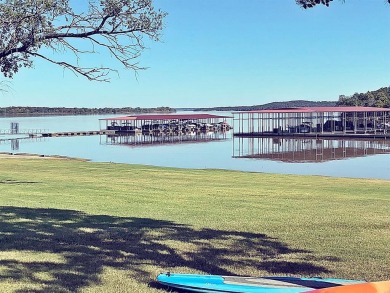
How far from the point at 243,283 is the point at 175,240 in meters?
2.09

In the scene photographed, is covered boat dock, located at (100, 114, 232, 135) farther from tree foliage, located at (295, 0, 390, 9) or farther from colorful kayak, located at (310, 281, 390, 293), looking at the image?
colorful kayak, located at (310, 281, 390, 293)

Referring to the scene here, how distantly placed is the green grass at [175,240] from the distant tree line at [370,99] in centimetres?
8085

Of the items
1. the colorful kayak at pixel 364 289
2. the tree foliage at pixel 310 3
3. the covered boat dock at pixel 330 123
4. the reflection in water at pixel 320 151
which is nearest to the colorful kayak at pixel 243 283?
the colorful kayak at pixel 364 289

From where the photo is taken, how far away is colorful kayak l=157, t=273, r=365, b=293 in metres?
4.46

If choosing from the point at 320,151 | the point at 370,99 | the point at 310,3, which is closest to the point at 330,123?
the point at 320,151

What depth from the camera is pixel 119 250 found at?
5969 mm

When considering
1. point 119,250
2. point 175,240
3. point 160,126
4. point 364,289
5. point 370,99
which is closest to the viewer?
point 364,289

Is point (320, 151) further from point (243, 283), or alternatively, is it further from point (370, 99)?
point (370, 99)

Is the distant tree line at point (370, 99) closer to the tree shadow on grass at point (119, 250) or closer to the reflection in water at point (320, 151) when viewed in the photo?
the reflection in water at point (320, 151)

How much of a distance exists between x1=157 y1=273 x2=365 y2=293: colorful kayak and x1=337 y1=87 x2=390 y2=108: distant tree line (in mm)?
85455

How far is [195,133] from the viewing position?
255 feet

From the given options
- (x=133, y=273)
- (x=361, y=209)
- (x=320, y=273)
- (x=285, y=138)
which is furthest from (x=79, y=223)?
(x=285, y=138)

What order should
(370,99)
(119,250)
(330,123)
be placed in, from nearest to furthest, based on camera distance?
1. (119,250)
2. (330,123)
3. (370,99)

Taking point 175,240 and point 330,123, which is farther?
point 330,123
